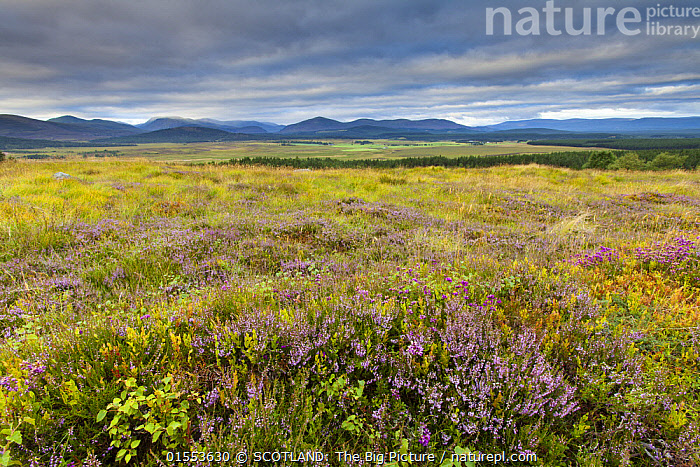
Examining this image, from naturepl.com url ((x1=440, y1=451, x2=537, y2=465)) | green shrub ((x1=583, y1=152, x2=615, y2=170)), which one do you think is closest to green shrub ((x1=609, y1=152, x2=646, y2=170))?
green shrub ((x1=583, y1=152, x2=615, y2=170))

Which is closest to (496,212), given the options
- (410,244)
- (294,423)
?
(410,244)

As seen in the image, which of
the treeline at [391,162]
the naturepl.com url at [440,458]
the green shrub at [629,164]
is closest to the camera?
the naturepl.com url at [440,458]

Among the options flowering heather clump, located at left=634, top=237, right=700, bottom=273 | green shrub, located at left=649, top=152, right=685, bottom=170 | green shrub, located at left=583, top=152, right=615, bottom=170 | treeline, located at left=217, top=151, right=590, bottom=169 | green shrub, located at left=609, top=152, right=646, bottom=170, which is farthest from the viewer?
green shrub, located at left=649, top=152, right=685, bottom=170

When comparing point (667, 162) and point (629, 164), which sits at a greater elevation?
point (667, 162)

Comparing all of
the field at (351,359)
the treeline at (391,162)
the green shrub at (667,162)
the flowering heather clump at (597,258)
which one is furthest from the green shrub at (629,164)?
the field at (351,359)

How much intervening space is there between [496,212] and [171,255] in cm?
1004

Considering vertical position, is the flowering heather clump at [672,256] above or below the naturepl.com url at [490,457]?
above

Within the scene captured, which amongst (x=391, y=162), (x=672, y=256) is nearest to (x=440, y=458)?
(x=672, y=256)

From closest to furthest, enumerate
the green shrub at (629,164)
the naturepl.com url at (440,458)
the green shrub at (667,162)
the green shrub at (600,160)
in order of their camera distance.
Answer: the naturepl.com url at (440,458) < the green shrub at (629,164) < the green shrub at (600,160) < the green shrub at (667,162)

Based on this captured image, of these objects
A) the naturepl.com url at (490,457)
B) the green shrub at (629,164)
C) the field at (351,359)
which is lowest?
the naturepl.com url at (490,457)

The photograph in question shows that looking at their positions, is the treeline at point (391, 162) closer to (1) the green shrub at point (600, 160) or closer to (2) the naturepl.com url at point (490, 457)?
(1) the green shrub at point (600, 160)

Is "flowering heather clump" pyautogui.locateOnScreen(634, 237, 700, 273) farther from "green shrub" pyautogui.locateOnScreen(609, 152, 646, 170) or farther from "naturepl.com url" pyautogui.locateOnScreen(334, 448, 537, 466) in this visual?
"green shrub" pyautogui.locateOnScreen(609, 152, 646, 170)

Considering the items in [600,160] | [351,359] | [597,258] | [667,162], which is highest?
[600,160]

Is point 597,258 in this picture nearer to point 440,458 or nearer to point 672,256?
point 672,256
